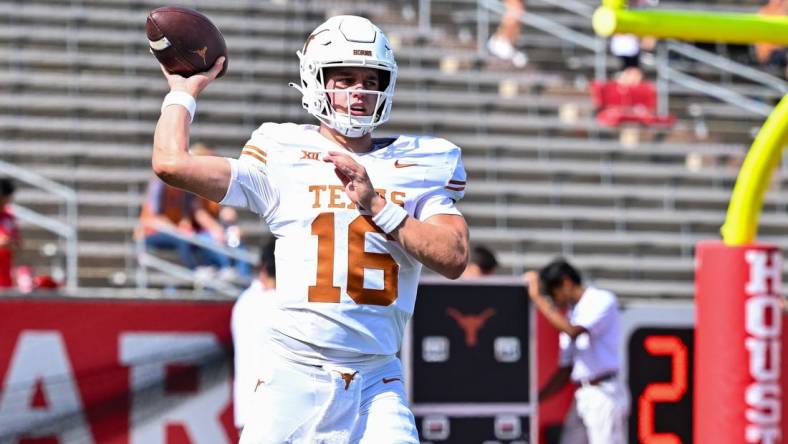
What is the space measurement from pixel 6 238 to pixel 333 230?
521cm

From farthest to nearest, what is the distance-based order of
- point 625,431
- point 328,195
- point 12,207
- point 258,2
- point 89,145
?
1. point 258,2
2. point 89,145
3. point 12,207
4. point 625,431
5. point 328,195

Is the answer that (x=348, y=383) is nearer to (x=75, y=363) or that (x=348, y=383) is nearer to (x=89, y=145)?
(x=75, y=363)

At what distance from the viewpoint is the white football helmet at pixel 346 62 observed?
13.2ft

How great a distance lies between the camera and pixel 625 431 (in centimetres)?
815

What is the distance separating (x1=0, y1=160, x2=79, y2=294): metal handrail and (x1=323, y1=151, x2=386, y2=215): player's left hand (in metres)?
5.74

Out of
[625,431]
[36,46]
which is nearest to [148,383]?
[625,431]

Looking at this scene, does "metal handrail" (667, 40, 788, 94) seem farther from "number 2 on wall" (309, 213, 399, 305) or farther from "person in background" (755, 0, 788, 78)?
"number 2 on wall" (309, 213, 399, 305)

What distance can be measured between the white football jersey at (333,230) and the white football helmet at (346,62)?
0.24ft

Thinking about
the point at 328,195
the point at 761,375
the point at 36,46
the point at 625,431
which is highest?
the point at 36,46

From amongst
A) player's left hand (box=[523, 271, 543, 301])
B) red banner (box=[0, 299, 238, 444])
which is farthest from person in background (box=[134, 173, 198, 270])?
player's left hand (box=[523, 271, 543, 301])

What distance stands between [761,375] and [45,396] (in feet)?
11.3

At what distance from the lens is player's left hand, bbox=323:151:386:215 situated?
385cm

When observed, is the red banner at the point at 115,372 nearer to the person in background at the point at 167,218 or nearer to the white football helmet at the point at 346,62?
the person in background at the point at 167,218

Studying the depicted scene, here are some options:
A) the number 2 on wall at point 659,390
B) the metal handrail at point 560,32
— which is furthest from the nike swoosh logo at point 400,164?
the metal handrail at point 560,32
